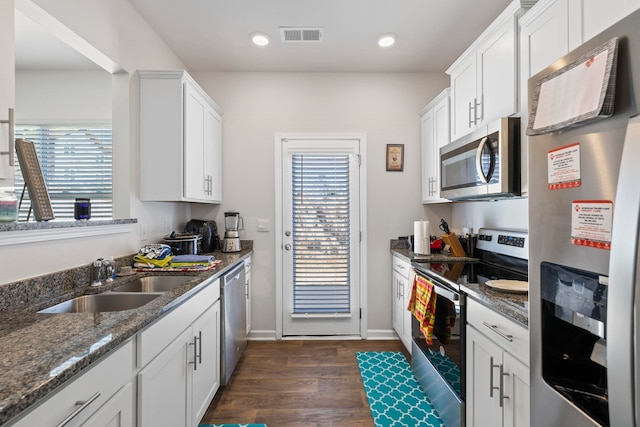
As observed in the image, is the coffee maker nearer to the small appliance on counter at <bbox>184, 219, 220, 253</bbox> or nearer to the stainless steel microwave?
the small appliance on counter at <bbox>184, 219, 220, 253</bbox>

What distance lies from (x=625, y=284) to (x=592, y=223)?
174 mm

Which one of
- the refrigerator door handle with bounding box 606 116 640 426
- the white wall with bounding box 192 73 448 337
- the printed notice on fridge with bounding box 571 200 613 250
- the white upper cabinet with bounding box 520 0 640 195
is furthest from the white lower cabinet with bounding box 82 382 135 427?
the white wall with bounding box 192 73 448 337

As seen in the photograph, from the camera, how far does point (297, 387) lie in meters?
2.33

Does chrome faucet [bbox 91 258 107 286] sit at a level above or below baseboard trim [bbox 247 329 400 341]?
above

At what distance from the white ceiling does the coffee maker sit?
4.99 feet

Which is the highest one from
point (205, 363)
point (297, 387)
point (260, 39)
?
point (260, 39)

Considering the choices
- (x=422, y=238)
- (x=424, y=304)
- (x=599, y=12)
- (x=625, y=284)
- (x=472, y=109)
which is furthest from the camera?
(x=422, y=238)

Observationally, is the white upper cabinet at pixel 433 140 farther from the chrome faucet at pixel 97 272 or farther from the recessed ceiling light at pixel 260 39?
the chrome faucet at pixel 97 272

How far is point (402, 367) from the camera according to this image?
261cm

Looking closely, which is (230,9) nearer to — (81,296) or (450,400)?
(81,296)

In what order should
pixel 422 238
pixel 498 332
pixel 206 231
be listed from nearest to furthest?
pixel 498 332
pixel 422 238
pixel 206 231

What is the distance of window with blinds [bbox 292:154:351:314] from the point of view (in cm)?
321

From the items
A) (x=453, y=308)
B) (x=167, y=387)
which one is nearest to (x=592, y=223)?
(x=453, y=308)

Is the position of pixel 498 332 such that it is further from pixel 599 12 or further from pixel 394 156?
pixel 394 156
